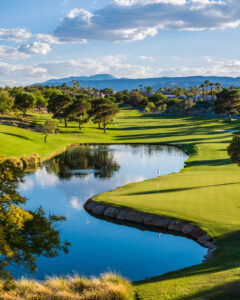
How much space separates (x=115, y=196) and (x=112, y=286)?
76.6 feet

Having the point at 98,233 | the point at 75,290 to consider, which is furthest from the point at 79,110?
the point at 75,290

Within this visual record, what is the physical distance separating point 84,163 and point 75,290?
53.3 m

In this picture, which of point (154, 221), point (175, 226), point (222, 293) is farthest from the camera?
point (154, 221)

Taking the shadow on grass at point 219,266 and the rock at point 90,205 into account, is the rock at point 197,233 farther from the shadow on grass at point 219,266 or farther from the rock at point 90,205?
the rock at point 90,205

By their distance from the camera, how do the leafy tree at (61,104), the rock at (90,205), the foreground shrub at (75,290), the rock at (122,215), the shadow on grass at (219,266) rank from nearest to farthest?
1. the shadow on grass at (219,266)
2. the foreground shrub at (75,290)
3. the rock at (122,215)
4. the rock at (90,205)
5. the leafy tree at (61,104)

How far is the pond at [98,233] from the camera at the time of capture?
83.5 feet

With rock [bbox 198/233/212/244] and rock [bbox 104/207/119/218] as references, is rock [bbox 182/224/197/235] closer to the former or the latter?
rock [bbox 198/233/212/244]

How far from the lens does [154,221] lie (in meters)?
32.4

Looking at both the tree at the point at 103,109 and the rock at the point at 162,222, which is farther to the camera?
the tree at the point at 103,109

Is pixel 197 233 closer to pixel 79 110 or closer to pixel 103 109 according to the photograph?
pixel 103 109

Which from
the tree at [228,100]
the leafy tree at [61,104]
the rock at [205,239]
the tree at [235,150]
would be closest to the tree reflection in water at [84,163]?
the tree at [235,150]

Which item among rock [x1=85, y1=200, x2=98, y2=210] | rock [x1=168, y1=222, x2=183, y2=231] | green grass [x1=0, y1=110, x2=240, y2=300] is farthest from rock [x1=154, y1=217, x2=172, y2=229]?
rock [x1=85, y1=200, x2=98, y2=210]

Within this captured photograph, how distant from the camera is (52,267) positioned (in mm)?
25766

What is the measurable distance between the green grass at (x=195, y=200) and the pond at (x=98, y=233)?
2515 mm
